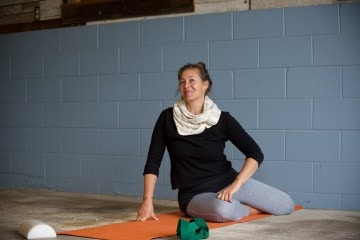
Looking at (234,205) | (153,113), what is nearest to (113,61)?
(153,113)

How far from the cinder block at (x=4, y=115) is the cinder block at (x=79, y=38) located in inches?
34.7

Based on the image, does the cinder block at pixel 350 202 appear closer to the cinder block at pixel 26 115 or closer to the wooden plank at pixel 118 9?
the wooden plank at pixel 118 9

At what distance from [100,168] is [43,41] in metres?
1.34

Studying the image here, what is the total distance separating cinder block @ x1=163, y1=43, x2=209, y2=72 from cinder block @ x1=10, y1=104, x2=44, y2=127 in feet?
4.67

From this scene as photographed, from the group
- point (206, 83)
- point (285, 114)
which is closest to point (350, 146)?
point (285, 114)

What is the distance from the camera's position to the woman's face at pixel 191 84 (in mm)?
3562

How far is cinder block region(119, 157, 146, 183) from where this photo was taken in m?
4.89

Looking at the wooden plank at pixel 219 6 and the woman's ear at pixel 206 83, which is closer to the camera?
the woman's ear at pixel 206 83

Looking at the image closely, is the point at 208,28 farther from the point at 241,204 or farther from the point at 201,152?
the point at 241,204

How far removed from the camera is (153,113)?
4848 mm

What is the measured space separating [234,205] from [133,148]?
162cm

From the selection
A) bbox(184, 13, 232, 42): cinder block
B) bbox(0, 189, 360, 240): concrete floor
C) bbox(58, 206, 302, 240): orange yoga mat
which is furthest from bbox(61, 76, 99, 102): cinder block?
bbox(58, 206, 302, 240): orange yoga mat

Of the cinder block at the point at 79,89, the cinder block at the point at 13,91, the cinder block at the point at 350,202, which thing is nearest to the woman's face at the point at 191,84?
the cinder block at the point at 350,202

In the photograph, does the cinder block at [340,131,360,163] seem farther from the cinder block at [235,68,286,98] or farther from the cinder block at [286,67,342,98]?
the cinder block at [235,68,286,98]
